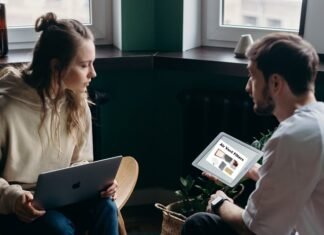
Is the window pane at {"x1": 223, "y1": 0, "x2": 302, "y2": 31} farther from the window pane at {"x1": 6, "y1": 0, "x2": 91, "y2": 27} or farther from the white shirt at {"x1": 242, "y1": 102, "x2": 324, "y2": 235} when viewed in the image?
the white shirt at {"x1": 242, "y1": 102, "x2": 324, "y2": 235}

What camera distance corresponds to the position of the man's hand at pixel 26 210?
5.66ft

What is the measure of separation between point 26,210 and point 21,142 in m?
0.23

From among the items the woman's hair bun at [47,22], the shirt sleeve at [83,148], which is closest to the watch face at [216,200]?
the shirt sleeve at [83,148]

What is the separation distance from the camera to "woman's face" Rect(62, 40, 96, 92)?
1.85 meters

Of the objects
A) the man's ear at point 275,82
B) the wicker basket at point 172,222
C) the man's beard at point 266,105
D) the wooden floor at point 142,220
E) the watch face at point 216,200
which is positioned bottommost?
the wooden floor at point 142,220

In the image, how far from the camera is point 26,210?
173cm

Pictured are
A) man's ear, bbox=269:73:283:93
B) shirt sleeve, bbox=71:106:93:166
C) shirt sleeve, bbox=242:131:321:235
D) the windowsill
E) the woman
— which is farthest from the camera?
the windowsill

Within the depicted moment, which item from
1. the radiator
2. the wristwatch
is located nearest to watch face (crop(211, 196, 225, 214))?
the wristwatch

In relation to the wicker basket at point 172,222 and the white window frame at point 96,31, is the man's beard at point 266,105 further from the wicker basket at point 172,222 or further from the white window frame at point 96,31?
the white window frame at point 96,31

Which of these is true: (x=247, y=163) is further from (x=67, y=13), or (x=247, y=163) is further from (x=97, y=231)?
(x=67, y=13)

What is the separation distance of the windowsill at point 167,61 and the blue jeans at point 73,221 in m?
0.75

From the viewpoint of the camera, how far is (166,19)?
2625 mm

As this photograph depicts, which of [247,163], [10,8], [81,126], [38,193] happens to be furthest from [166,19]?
[38,193]

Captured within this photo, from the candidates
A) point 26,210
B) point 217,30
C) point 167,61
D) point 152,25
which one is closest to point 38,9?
point 152,25
